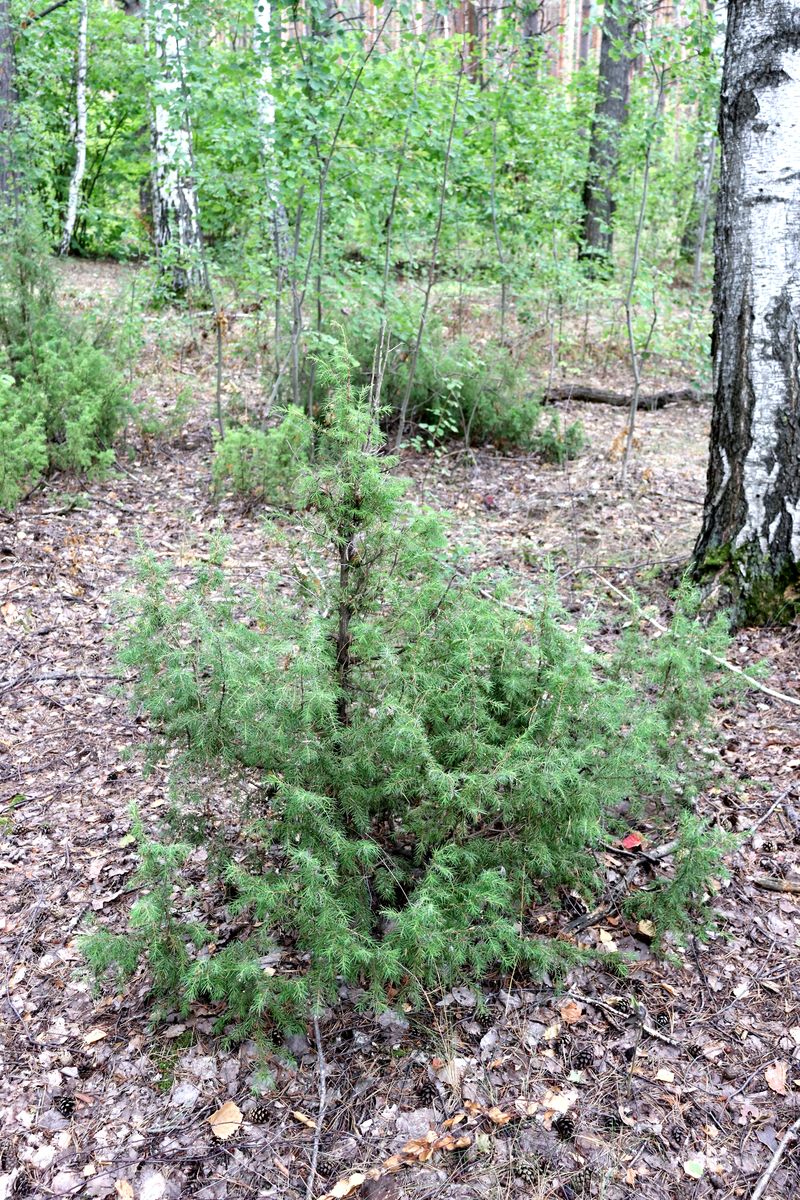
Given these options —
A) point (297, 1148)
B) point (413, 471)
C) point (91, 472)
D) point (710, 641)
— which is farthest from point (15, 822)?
point (413, 471)

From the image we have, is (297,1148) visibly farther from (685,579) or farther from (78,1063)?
(685,579)

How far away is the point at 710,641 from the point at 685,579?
78 cm

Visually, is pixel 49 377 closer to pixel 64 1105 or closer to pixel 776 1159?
pixel 64 1105

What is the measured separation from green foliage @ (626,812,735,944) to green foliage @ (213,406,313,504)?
13.1 ft

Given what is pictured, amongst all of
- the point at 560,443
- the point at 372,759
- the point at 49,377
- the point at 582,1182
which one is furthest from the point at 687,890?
the point at 49,377

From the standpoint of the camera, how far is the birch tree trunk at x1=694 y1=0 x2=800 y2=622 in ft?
13.5

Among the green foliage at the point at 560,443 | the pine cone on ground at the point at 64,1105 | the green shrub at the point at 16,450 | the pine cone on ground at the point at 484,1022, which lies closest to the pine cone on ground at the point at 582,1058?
the pine cone on ground at the point at 484,1022

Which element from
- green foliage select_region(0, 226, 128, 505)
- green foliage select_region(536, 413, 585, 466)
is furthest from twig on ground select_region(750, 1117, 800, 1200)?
green foliage select_region(536, 413, 585, 466)

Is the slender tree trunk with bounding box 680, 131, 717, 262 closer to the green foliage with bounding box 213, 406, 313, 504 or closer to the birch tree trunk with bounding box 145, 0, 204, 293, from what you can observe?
the birch tree trunk with bounding box 145, 0, 204, 293

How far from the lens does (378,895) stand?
2846 mm

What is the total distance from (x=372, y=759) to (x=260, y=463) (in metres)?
4.06

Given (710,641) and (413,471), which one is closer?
(710,641)

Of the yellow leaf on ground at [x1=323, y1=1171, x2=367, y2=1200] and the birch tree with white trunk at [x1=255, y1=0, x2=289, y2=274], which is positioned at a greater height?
the birch tree with white trunk at [x1=255, y1=0, x2=289, y2=274]

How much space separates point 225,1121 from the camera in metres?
2.43
